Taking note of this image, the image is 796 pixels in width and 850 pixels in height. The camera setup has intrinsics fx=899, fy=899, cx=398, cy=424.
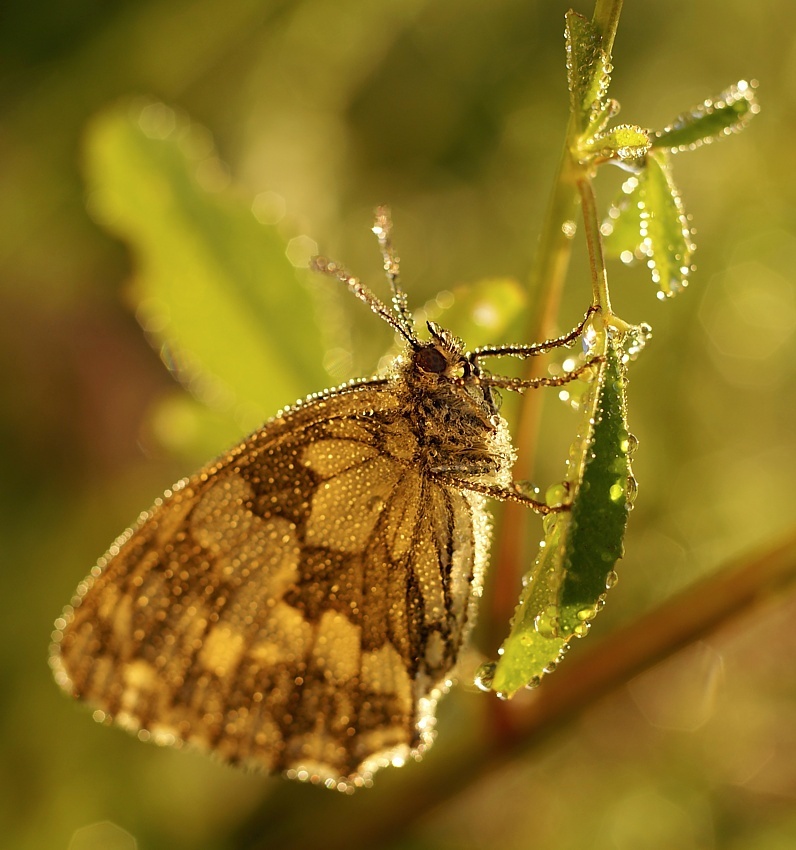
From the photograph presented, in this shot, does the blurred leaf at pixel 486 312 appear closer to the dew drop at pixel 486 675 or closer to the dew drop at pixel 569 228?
the dew drop at pixel 569 228

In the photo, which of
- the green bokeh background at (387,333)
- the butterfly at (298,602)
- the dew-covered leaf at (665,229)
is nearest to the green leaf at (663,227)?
the dew-covered leaf at (665,229)

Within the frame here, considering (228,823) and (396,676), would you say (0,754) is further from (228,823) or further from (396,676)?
(396,676)

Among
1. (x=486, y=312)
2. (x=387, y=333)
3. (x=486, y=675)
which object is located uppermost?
(x=387, y=333)

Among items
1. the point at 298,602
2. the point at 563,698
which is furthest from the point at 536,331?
the point at 563,698

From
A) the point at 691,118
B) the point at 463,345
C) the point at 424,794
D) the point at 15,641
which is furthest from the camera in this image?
the point at 15,641

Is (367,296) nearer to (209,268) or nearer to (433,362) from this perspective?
(433,362)

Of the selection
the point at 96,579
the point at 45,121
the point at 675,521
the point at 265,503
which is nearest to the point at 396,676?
the point at 265,503

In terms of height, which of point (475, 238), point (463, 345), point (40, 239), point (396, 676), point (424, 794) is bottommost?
point (424, 794)
